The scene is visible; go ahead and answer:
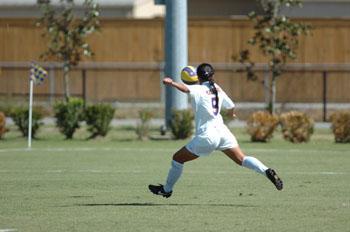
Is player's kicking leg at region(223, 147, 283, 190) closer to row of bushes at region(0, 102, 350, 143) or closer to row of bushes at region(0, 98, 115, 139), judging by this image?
row of bushes at region(0, 102, 350, 143)

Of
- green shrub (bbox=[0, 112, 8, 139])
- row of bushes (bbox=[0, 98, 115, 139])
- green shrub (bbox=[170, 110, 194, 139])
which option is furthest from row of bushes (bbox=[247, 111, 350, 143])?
green shrub (bbox=[0, 112, 8, 139])

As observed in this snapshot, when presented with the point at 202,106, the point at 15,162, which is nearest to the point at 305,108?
the point at 15,162

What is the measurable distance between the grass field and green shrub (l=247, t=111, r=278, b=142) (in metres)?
0.78

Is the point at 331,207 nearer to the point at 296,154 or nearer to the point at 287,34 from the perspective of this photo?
the point at 296,154

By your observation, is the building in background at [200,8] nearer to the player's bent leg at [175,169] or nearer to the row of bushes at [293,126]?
the row of bushes at [293,126]

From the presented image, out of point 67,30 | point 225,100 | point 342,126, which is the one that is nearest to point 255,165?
point 225,100

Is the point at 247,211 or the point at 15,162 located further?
the point at 15,162

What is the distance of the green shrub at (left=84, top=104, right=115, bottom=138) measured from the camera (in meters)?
32.0

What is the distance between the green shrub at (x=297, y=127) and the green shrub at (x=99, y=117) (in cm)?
483

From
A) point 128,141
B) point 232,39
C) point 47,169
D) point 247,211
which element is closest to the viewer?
point 247,211

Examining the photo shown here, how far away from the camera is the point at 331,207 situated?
623 inches

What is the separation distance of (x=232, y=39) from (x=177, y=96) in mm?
11919

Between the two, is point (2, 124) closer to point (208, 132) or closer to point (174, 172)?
point (174, 172)

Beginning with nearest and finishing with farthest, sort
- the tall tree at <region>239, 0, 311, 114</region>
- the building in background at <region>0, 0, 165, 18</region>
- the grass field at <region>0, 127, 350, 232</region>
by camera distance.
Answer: the grass field at <region>0, 127, 350, 232</region> < the tall tree at <region>239, 0, 311, 114</region> < the building in background at <region>0, 0, 165, 18</region>
